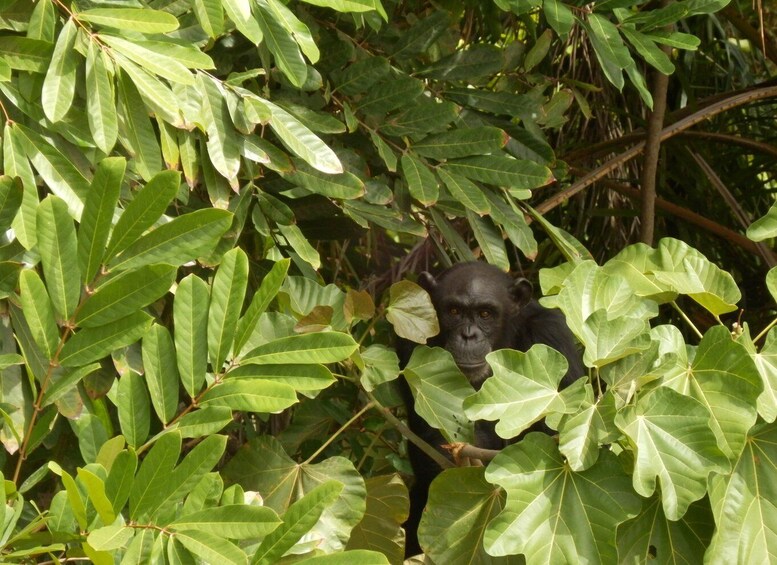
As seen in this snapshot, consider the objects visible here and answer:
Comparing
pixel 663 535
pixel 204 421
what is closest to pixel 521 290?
pixel 663 535

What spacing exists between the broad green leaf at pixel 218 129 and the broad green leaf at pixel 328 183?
0.88 feet

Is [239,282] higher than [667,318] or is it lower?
higher

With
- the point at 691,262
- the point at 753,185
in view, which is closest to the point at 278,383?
the point at 691,262

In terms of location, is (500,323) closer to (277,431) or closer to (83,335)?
(277,431)

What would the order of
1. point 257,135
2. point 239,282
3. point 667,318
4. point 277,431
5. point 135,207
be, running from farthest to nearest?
point 667,318, point 277,431, point 257,135, point 239,282, point 135,207

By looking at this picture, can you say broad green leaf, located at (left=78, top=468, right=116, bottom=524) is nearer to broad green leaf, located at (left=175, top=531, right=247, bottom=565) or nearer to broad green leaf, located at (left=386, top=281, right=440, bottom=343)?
broad green leaf, located at (left=175, top=531, right=247, bottom=565)

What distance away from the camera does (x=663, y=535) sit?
2139 mm

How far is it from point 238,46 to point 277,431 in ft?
4.48

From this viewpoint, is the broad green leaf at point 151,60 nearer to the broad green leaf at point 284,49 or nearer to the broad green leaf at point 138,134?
the broad green leaf at point 138,134

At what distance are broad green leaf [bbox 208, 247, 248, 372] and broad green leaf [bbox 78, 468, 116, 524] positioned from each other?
0.35 meters

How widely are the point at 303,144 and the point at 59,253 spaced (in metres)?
0.93

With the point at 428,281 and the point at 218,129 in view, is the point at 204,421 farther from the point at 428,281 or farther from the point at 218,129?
the point at 428,281

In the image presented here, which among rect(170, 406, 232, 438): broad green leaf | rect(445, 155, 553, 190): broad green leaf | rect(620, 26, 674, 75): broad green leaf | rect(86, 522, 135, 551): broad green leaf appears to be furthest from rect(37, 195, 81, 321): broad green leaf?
rect(620, 26, 674, 75): broad green leaf

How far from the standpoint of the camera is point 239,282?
6.06 feet
